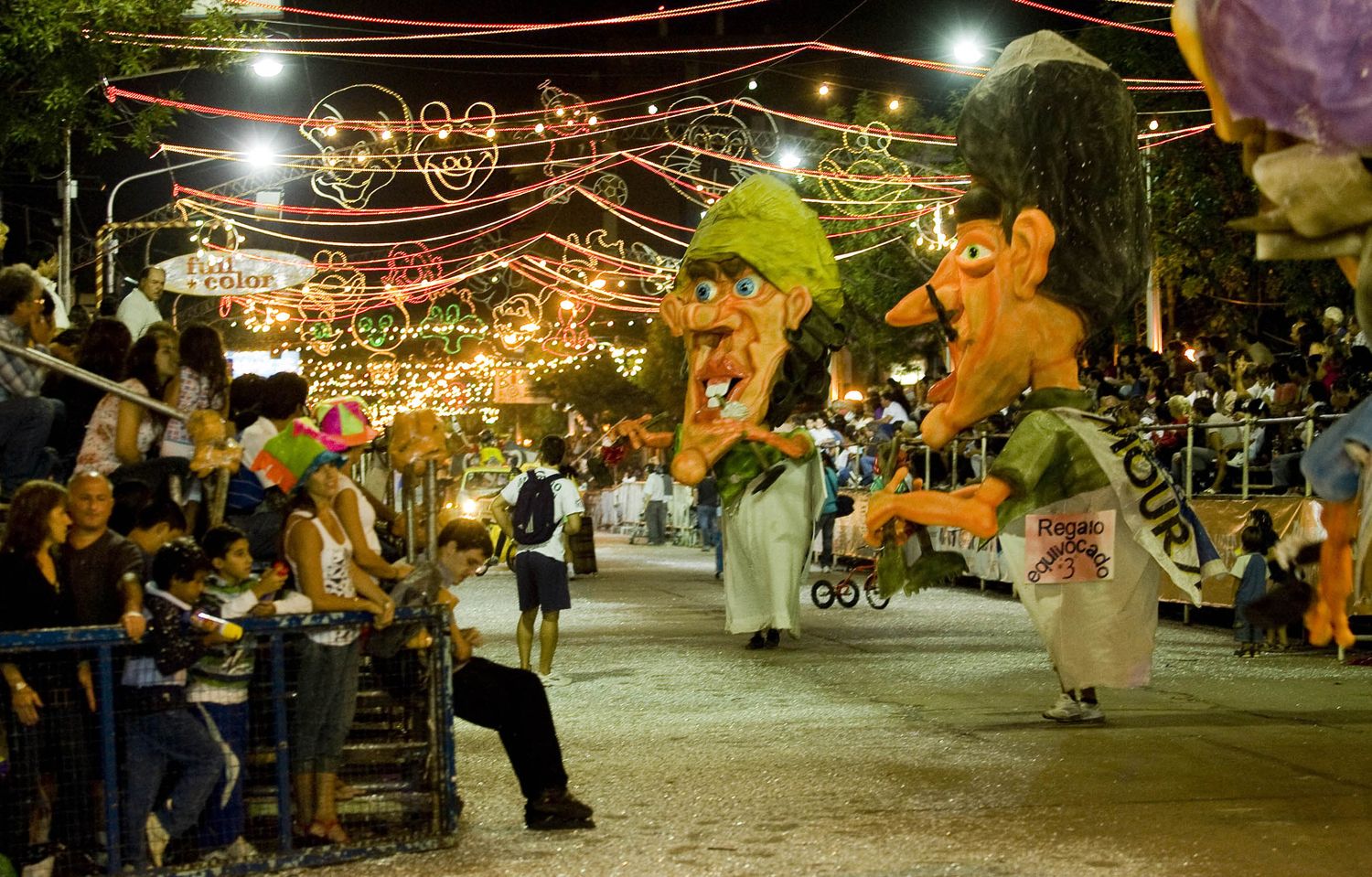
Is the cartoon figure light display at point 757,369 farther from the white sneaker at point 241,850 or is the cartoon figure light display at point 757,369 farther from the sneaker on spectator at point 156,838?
the sneaker on spectator at point 156,838

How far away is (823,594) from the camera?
55.4 feet

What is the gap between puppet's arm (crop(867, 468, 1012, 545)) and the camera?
7922 millimetres

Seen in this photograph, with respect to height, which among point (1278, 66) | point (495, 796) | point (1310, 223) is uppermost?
point (1278, 66)

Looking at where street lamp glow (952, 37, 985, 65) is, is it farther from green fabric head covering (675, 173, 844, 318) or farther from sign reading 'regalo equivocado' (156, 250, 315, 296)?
sign reading 'regalo equivocado' (156, 250, 315, 296)

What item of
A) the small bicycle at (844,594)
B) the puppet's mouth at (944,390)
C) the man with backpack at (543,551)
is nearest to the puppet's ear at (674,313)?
the man with backpack at (543,551)

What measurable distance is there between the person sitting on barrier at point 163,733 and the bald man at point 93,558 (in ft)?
0.63

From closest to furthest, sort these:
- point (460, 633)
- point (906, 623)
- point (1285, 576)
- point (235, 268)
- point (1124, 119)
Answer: point (1285, 576)
point (460, 633)
point (1124, 119)
point (906, 623)
point (235, 268)

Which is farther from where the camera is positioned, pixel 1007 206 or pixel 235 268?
pixel 235 268

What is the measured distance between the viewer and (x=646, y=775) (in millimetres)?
7496

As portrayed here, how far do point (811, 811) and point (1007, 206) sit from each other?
3.56 m

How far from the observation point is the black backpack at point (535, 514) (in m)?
10.7

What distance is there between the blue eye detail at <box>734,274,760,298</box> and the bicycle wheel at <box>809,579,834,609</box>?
639 cm

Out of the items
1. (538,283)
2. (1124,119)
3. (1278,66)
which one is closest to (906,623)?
(538,283)

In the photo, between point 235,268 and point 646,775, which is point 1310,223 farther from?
point 235,268
